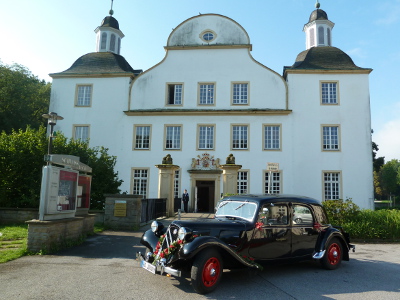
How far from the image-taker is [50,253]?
8.27 meters

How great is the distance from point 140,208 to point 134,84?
1514cm

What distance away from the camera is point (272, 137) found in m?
24.0

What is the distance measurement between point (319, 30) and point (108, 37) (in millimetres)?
19440

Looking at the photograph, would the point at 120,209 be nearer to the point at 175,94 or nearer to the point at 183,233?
the point at 183,233

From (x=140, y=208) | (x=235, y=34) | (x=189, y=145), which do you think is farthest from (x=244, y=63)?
(x=140, y=208)

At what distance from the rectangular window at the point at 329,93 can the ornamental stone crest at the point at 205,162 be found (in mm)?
9351

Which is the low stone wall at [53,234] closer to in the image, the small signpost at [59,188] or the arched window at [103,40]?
the small signpost at [59,188]

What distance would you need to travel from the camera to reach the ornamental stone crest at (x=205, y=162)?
2372 centimetres

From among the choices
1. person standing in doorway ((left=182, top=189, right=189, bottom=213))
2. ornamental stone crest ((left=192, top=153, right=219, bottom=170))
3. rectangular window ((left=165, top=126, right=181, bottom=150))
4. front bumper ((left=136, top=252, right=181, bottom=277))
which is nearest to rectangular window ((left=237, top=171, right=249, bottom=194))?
ornamental stone crest ((left=192, top=153, right=219, bottom=170))

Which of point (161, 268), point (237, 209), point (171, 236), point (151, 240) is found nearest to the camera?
point (161, 268)

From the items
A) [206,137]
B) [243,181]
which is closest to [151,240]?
[243,181]

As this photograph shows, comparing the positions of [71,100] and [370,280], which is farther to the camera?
[71,100]

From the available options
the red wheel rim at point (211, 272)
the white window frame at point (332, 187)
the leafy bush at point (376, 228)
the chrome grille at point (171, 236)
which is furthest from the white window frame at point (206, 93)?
the red wheel rim at point (211, 272)

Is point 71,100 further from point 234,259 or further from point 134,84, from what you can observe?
point 234,259
